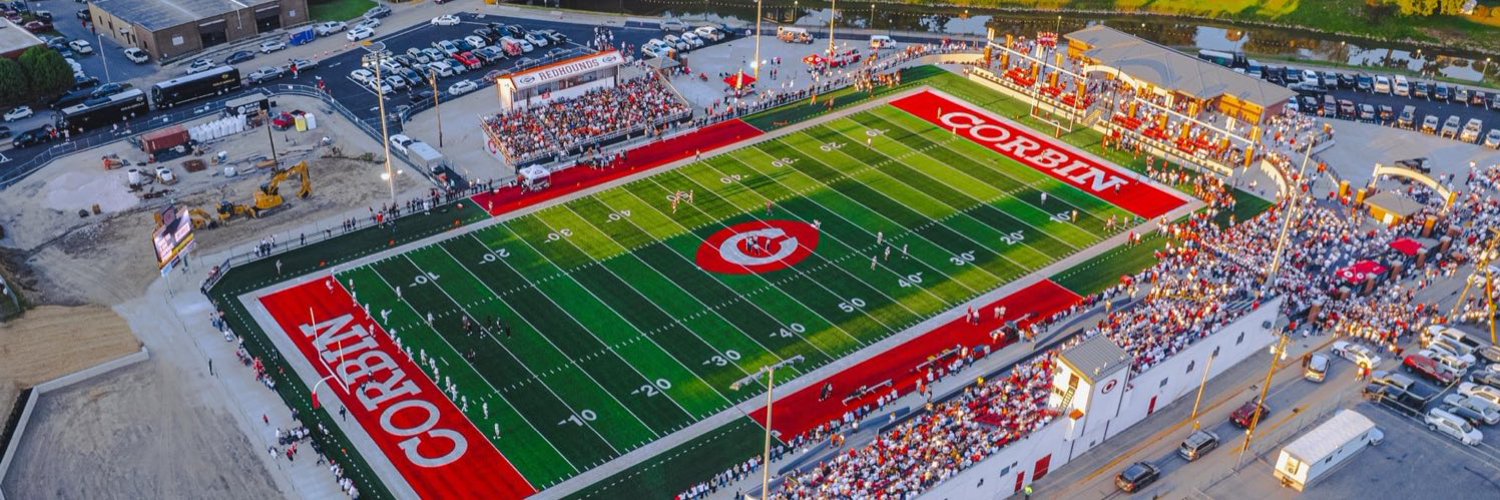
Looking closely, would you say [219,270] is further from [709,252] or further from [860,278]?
[860,278]

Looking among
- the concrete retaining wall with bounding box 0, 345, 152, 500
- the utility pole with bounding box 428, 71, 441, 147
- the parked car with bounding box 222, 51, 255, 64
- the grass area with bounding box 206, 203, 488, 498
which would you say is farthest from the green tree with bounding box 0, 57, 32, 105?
the concrete retaining wall with bounding box 0, 345, 152, 500

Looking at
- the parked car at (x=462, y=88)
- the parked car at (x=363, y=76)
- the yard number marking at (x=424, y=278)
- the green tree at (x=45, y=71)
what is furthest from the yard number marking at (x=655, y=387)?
the green tree at (x=45, y=71)

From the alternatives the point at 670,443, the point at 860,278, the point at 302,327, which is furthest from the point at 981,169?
the point at 302,327

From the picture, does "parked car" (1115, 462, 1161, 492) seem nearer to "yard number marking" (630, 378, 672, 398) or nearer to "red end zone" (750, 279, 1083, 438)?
"red end zone" (750, 279, 1083, 438)

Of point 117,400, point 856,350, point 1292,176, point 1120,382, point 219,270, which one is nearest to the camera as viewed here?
point 1120,382

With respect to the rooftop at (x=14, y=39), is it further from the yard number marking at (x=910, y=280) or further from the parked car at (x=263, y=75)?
the yard number marking at (x=910, y=280)

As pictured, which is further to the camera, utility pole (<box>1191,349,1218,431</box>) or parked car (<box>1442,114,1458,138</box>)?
parked car (<box>1442,114,1458,138</box>)

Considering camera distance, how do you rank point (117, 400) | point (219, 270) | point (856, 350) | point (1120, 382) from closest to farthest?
1. point (1120, 382)
2. point (117, 400)
3. point (856, 350)
4. point (219, 270)

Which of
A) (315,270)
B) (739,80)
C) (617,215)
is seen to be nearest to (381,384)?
(315,270)
